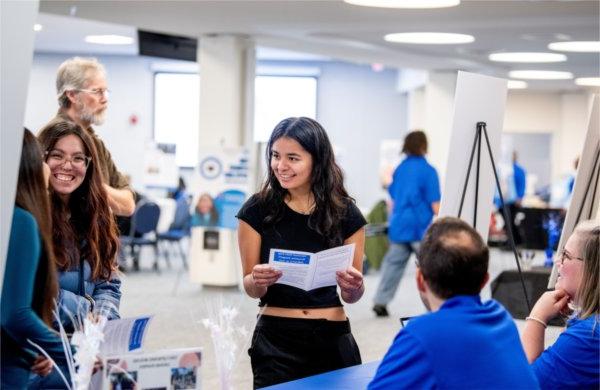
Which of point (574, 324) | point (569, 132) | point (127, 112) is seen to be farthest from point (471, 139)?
point (569, 132)

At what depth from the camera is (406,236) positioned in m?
9.59

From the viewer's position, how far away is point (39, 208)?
2697 millimetres

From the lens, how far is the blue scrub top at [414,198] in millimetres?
9539

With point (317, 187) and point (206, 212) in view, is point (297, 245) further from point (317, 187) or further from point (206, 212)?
point (206, 212)

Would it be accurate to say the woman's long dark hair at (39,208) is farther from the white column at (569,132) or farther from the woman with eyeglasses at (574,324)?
the white column at (569,132)

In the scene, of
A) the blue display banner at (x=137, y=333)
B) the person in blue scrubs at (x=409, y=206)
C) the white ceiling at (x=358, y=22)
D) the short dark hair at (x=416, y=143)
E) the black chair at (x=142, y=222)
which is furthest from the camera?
the black chair at (x=142, y=222)

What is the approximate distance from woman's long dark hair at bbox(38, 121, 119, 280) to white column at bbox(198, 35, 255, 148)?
7.82 meters

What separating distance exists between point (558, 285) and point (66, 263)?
1559 mm

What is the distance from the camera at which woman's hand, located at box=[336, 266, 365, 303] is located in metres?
3.66

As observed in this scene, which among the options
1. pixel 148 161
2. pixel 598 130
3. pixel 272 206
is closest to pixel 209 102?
pixel 148 161

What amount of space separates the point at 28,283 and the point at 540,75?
13972 mm

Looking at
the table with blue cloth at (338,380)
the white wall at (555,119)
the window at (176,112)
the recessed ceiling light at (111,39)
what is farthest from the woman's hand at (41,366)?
the window at (176,112)

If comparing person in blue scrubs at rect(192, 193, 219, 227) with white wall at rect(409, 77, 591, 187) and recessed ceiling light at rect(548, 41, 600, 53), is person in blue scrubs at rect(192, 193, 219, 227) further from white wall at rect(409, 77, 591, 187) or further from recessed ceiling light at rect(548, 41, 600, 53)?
white wall at rect(409, 77, 591, 187)

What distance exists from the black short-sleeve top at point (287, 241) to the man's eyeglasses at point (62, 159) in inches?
23.8
